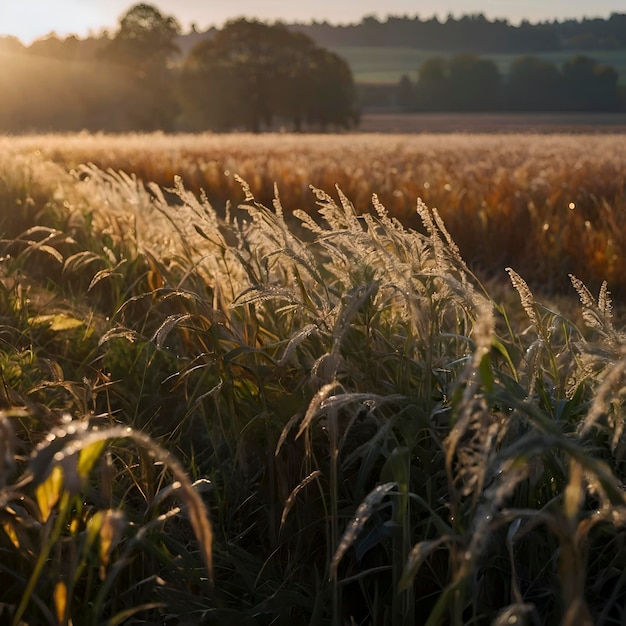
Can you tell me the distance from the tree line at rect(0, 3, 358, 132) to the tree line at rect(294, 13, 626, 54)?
221ft

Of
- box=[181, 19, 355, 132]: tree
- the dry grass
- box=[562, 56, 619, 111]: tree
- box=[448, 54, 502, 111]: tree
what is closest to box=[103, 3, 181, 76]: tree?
box=[181, 19, 355, 132]: tree

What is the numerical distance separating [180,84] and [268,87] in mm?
5144

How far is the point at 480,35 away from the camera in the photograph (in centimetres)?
11700

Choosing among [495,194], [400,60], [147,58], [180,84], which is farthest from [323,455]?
[400,60]

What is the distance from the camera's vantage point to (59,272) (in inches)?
153

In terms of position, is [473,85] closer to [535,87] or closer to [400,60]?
[535,87]

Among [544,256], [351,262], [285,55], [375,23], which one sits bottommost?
[544,256]

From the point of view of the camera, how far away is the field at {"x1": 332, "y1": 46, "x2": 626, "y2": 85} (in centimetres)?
8547

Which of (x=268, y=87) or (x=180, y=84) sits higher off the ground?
(x=180, y=84)

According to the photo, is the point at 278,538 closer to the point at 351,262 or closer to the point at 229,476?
the point at 229,476

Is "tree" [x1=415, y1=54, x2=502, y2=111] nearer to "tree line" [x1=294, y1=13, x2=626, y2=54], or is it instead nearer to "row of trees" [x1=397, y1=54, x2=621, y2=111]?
"row of trees" [x1=397, y1=54, x2=621, y2=111]

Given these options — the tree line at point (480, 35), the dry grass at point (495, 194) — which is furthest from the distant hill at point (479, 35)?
the dry grass at point (495, 194)

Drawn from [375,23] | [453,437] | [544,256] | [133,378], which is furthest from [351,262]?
[375,23]

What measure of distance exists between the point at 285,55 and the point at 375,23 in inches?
3592
